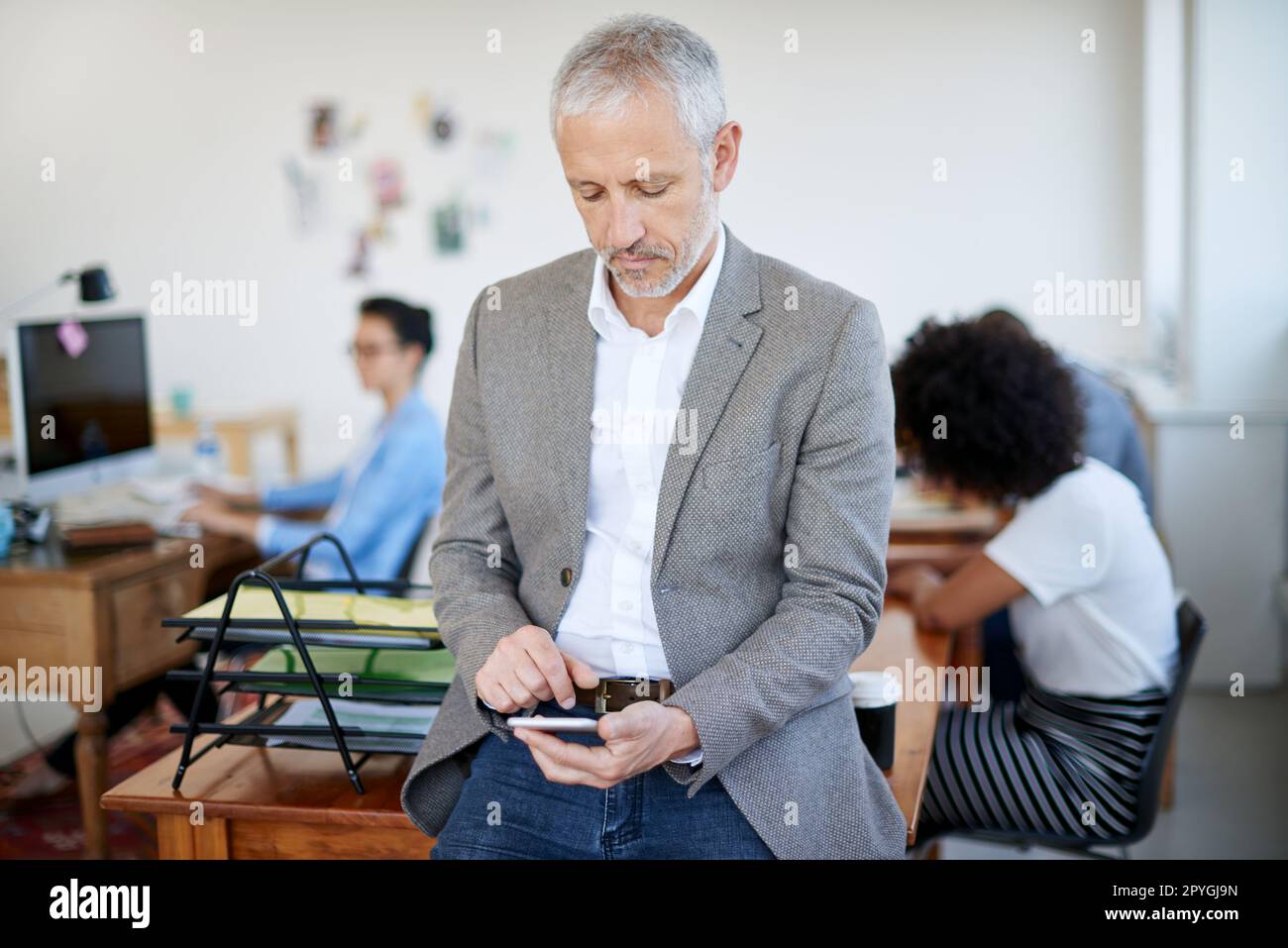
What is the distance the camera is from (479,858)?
141 cm

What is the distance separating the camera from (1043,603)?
202cm

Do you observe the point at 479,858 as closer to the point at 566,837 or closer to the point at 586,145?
the point at 566,837

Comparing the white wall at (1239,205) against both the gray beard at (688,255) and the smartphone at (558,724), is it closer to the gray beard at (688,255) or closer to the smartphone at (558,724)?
the gray beard at (688,255)

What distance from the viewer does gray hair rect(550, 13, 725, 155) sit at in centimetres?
134

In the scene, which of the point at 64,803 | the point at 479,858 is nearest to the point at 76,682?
the point at 64,803

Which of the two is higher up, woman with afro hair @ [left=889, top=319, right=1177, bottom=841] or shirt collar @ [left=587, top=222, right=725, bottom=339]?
shirt collar @ [left=587, top=222, right=725, bottom=339]

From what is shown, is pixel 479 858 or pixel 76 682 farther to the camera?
pixel 76 682

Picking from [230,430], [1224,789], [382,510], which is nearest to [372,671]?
[382,510]

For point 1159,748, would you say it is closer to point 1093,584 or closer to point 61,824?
point 1093,584

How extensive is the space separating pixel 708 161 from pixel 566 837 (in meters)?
0.78

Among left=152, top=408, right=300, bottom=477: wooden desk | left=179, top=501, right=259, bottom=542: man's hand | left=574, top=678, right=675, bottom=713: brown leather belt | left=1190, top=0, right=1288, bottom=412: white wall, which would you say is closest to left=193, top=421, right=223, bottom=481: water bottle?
left=152, top=408, right=300, bottom=477: wooden desk

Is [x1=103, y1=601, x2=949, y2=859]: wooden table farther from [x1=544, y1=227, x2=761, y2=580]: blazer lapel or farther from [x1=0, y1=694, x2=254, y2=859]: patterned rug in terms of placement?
[x1=0, y1=694, x2=254, y2=859]: patterned rug

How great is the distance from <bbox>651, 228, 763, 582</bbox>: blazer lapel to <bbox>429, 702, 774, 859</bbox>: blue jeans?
253 mm
